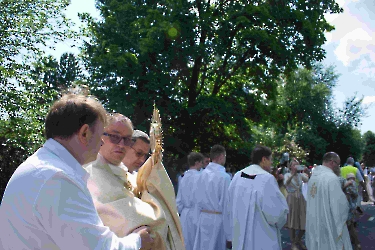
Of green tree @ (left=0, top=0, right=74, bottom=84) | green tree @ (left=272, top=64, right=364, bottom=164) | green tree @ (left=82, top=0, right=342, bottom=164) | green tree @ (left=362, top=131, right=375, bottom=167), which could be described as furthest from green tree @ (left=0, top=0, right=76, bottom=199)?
green tree @ (left=362, top=131, right=375, bottom=167)

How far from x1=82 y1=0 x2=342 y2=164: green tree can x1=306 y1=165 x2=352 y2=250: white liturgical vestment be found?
32.4ft

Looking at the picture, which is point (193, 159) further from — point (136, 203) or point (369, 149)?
point (369, 149)

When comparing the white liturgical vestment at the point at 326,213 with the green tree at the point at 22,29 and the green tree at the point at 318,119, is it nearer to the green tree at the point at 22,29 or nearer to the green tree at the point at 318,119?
the green tree at the point at 22,29

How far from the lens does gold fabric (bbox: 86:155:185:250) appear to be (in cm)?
273

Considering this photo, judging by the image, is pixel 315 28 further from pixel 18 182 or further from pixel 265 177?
pixel 18 182

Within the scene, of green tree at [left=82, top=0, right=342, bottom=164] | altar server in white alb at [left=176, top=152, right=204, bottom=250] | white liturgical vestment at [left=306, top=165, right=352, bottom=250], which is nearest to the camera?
white liturgical vestment at [left=306, top=165, right=352, bottom=250]

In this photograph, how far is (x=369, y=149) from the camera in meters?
63.1

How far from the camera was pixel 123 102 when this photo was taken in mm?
17453

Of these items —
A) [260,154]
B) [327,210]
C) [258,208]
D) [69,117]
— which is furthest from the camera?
[327,210]

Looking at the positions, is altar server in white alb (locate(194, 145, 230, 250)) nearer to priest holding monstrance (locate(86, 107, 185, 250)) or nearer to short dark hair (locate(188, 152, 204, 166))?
short dark hair (locate(188, 152, 204, 166))

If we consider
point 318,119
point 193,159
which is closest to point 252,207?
point 193,159

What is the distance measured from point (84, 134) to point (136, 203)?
102 centimetres

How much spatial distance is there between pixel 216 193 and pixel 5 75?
6304mm

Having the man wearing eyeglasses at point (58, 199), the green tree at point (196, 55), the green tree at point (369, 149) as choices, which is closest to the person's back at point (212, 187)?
the man wearing eyeglasses at point (58, 199)
